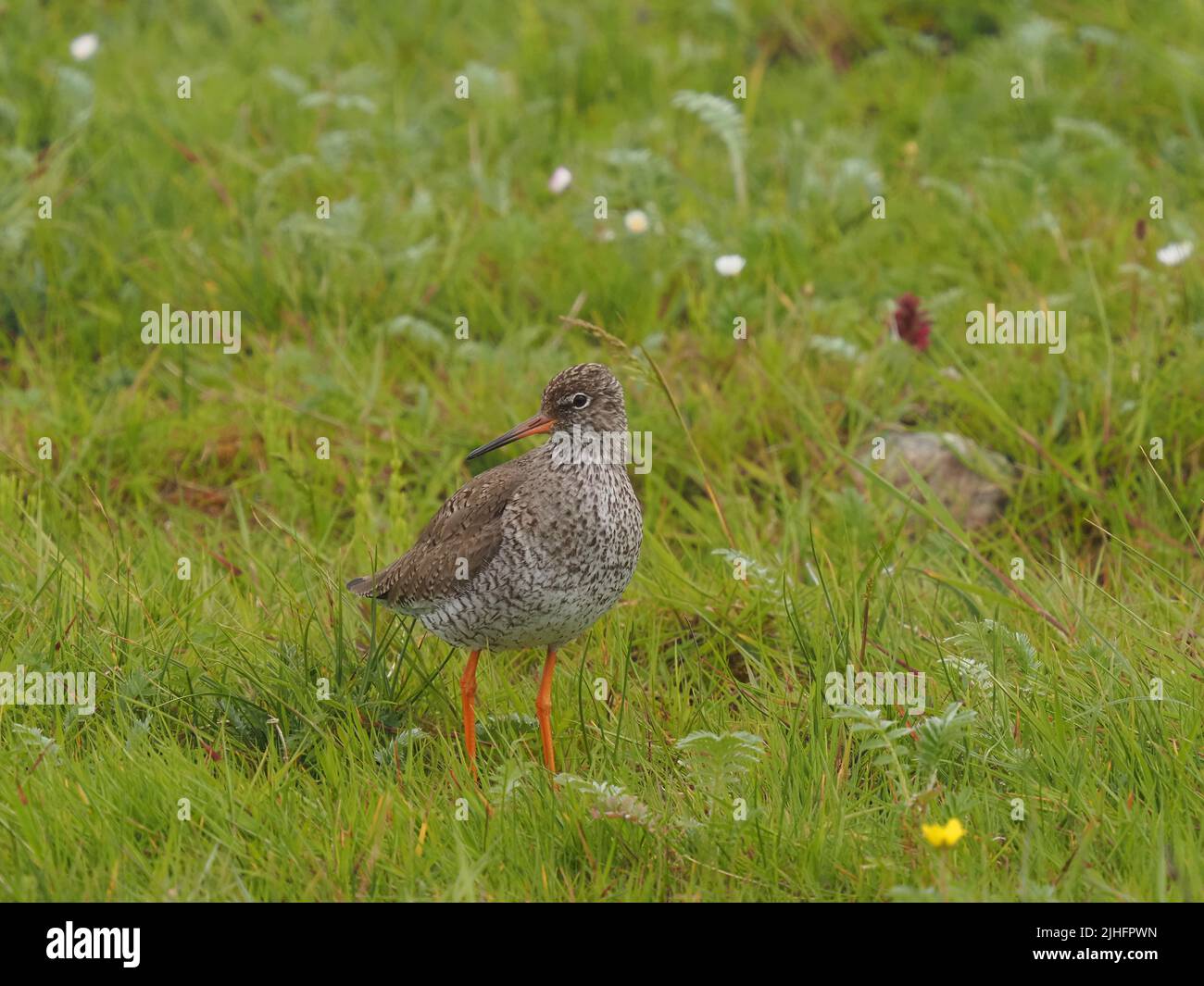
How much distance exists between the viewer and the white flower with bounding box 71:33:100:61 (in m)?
9.76

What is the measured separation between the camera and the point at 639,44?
10539mm

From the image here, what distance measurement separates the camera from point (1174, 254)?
25.7 feet

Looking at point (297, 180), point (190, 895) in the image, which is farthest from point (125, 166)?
point (190, 895)

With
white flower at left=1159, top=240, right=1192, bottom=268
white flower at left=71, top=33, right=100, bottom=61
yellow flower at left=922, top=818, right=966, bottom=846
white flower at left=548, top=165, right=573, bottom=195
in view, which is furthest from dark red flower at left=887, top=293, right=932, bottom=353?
white flower at left=71, top=33, right=100, bottom=61

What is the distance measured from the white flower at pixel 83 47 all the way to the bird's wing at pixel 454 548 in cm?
573

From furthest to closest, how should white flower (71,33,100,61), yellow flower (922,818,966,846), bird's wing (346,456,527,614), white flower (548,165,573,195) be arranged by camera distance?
white flower (71,33,100,61), white flower (548,165,573,195), bird's wing (346,456,527,614), yellow flower (922,818,966,846)

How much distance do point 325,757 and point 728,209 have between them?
4.80m

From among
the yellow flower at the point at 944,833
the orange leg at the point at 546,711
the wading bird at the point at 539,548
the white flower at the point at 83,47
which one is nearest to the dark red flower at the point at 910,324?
the wading bird at the point at 539,548

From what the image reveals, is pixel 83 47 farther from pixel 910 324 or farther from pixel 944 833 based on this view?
pixel 944 833

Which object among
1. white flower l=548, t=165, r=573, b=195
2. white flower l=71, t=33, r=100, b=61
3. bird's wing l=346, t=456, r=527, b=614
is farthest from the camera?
white flower l=71, t=33, r=100, b=61

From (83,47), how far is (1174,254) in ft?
22.6

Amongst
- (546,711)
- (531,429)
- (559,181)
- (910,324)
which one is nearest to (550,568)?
(546,711)

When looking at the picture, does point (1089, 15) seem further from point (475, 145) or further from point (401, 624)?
point (401, 624)

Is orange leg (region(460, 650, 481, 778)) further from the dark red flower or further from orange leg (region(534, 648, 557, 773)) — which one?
the dark red flower
